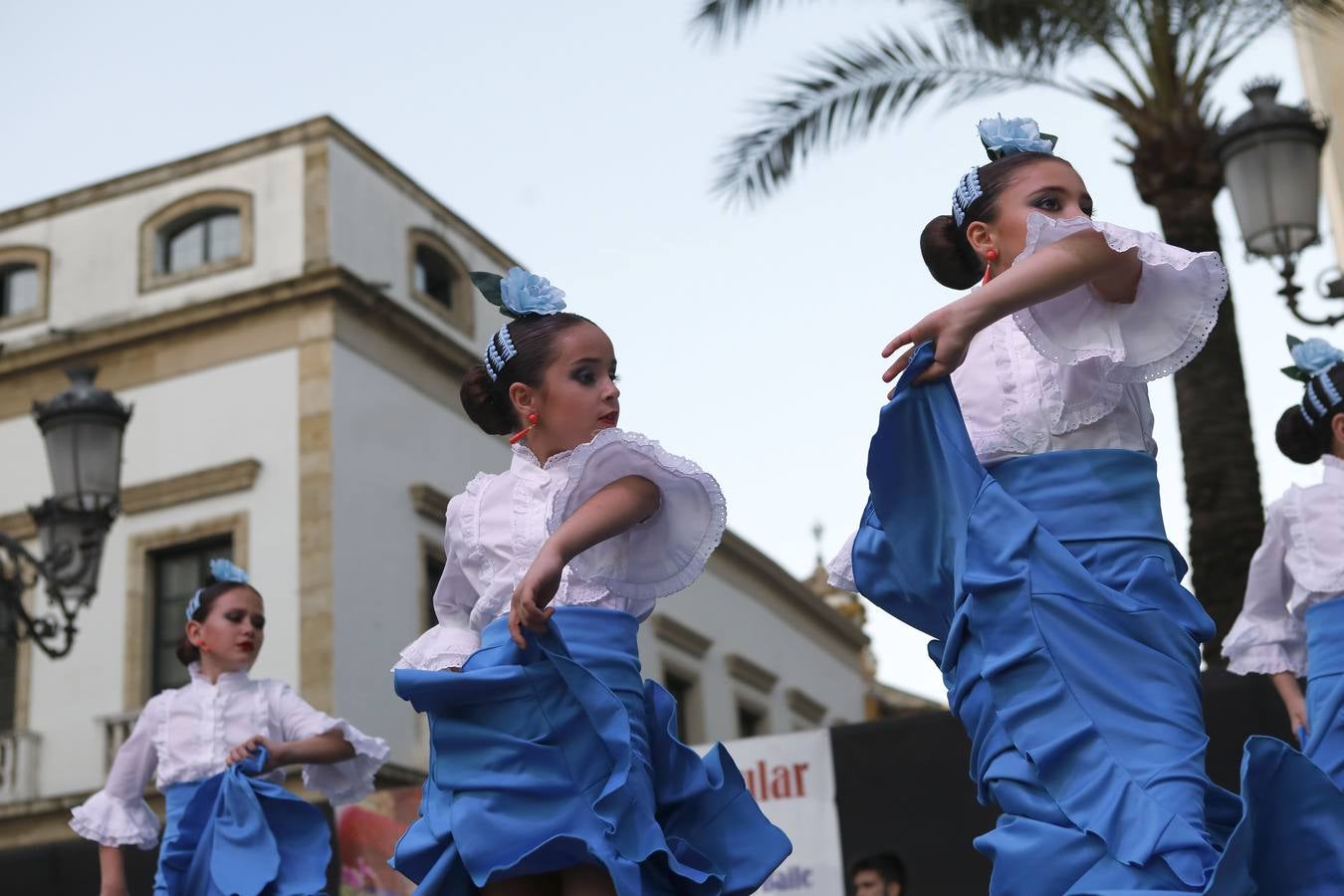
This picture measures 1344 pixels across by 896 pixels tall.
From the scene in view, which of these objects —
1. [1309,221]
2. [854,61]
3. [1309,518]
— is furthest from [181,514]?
[1309,518]

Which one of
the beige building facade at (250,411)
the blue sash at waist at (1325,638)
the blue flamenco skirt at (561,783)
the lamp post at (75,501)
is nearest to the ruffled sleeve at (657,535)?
the blue flamenco skirt at (561,783)

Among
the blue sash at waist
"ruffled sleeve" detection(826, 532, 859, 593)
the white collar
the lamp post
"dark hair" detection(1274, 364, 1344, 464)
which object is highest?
the lamp post

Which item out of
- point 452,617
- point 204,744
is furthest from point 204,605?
point 452,617

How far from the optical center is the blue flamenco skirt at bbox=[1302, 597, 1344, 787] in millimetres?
4473

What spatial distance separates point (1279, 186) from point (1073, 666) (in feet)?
19.2

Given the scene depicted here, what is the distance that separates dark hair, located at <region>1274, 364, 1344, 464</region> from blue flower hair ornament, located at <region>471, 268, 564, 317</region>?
90.3 inches

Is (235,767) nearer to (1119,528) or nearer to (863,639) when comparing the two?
(1119,528)

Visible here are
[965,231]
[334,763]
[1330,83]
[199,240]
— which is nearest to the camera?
[965,231]

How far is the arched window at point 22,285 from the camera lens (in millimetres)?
22250

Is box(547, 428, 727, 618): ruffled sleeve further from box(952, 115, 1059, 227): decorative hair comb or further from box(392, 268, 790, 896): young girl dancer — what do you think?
box(952, 115, 1059, 227): decorative hair comb

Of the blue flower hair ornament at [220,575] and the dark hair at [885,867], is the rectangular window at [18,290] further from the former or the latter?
the dark hair at [885,867]

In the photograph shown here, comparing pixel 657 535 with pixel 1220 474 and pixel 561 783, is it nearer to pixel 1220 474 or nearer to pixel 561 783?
pixel 561 783

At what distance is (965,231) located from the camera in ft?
12.4

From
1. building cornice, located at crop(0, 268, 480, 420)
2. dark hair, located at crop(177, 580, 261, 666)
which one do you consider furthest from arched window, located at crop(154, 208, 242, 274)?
dark hair, located at crop(177, 580, 261, 666)
